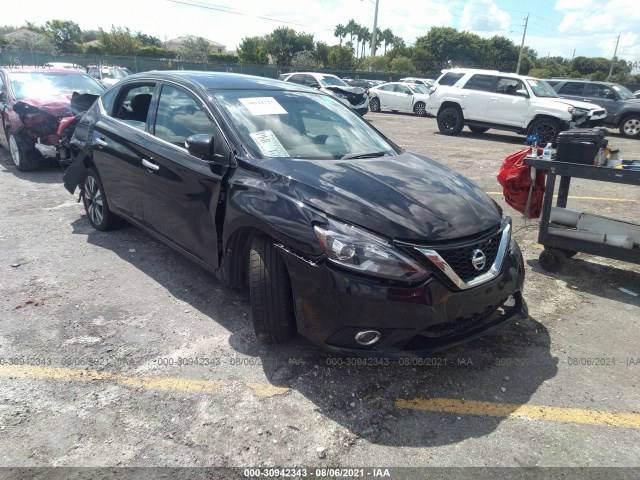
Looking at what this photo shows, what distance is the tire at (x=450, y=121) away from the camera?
48.5ft

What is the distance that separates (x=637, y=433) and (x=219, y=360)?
96.5 inches

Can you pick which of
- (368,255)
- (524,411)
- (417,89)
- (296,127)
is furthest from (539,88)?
(368,255)

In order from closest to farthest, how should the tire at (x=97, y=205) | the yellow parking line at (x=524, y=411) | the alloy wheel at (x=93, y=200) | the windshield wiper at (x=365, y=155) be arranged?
the yellow parking line at (x=524, y=411), the windshield wiper at (x=365, y=155), the tire at (x=97, y=205), the alloy wheel at (x=93, y=200)

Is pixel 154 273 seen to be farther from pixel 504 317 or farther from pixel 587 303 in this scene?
pixel 587 303

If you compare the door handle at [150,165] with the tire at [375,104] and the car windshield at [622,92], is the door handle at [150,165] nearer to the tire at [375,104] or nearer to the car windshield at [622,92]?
the car windshield at [622,92]

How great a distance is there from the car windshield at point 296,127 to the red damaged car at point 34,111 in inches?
188

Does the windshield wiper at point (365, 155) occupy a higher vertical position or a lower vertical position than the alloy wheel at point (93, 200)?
higher

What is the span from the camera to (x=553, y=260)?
4.71 metres

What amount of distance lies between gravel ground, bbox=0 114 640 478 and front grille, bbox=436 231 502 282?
71cm

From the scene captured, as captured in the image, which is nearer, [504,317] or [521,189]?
[504,317]

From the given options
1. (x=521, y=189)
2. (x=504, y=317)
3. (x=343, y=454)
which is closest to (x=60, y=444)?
(x=343, y=454)

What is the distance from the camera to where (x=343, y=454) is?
2461 millimetres

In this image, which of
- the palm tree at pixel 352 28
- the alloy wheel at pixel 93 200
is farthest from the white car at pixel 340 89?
the palm tree at pixel 352 28

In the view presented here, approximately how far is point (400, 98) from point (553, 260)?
18.9 meters
